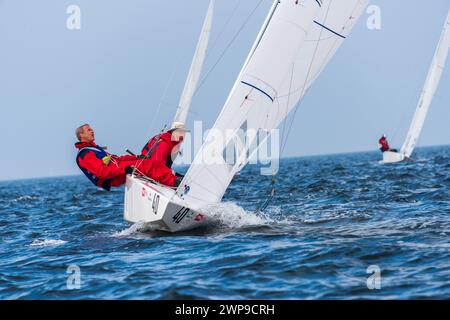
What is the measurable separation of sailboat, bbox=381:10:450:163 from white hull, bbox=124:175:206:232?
92.9 feet

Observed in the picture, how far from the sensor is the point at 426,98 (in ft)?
124

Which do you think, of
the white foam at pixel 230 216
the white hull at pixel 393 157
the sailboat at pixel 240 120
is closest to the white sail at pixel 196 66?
the white foam at pixel 230 216

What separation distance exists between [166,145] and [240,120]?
6.09ft

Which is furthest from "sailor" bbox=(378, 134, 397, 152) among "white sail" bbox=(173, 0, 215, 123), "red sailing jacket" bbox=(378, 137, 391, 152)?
"white sail" bbox=(173, 0, 215, 123)

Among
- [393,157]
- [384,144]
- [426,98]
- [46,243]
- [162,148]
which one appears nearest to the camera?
[46,243]

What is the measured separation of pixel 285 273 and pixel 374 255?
1.18 metres

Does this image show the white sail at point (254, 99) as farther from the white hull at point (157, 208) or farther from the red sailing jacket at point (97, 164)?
the red sailing jacket at point (97, 164)

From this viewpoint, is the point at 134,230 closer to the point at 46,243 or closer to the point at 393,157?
the point at 46,243

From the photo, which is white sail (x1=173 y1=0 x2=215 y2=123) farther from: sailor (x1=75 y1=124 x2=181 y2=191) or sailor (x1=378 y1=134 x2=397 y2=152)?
sailor (x1=378 y1=134 x2=397 y2=152)

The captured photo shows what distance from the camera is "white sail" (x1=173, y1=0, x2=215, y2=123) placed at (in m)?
15.4

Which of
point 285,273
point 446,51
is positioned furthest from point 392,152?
point 285,273

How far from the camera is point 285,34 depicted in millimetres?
9758

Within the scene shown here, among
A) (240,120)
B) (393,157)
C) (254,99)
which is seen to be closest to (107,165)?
(240,120)
